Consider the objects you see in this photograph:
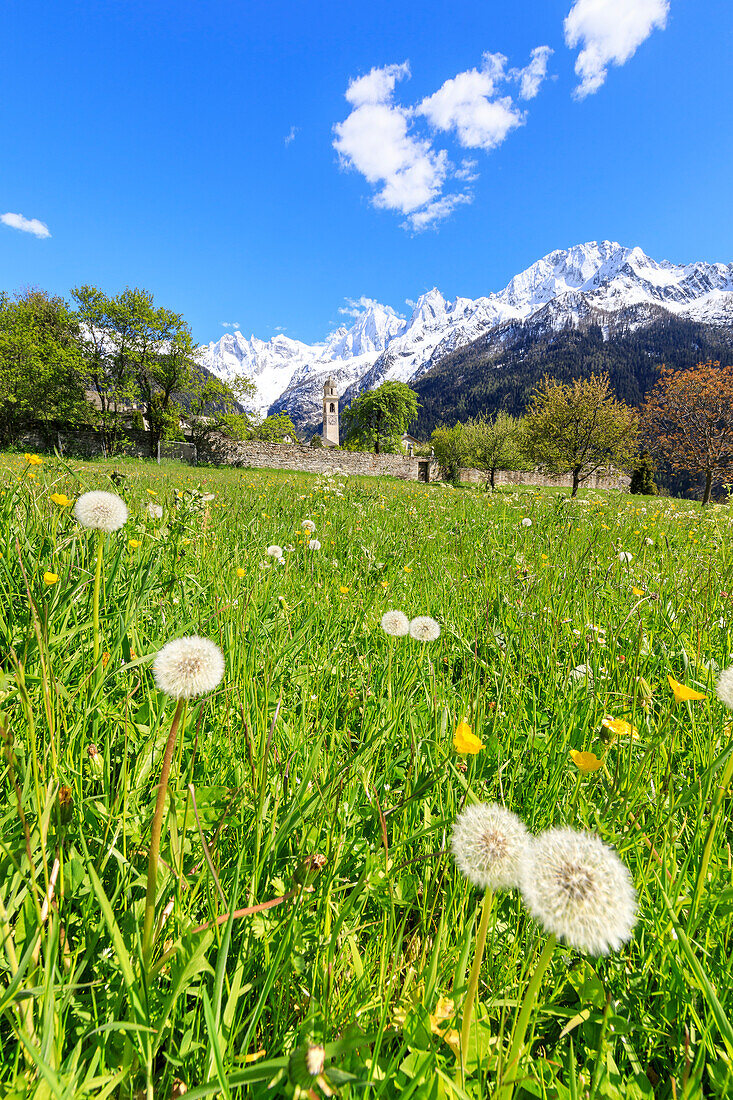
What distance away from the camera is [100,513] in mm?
1355

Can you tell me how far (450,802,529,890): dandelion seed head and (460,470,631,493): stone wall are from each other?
33798mm

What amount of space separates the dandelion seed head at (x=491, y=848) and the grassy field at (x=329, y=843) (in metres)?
0.06

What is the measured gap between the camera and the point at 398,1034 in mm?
779

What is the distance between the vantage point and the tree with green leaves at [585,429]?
24125mm

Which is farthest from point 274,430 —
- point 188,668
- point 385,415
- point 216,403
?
point 188,668

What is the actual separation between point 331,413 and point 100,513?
121030 millimetres

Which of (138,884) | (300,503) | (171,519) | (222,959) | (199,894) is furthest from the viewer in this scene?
(300,503)

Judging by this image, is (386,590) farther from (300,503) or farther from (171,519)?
(300,503)

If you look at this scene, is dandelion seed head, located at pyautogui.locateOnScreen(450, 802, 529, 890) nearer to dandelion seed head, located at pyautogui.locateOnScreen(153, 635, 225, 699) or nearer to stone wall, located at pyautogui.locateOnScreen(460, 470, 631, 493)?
dandelion seed head, located at pyautogui.locateOnScreen(153, 635, 225, 699)

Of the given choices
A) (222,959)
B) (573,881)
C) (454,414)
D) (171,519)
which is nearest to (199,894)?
(222,959)

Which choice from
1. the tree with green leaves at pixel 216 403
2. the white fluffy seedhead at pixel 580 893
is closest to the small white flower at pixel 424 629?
the white fluffy seedhead at pixel 580 893

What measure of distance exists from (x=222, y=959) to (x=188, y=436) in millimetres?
37650

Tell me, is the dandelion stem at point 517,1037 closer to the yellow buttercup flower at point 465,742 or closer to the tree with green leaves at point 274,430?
the yellow buttercup flower at point 465,742

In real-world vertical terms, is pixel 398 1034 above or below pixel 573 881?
below
